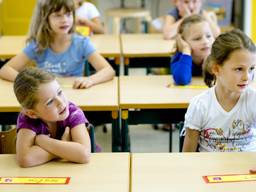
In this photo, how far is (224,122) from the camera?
83.7 inches

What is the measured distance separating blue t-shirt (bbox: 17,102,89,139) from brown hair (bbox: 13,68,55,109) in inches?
2.8

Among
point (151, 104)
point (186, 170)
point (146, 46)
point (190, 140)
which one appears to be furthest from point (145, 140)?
point (186, 170)

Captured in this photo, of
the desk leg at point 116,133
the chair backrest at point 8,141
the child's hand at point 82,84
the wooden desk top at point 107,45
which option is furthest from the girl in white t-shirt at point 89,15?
the chair backrest at point 8,141

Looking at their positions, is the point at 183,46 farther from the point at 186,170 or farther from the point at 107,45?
the point at 186,170

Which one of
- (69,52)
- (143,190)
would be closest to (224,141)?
(143,190)

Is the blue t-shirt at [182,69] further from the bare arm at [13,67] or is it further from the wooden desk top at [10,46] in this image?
the wooden desk top at [10,46]

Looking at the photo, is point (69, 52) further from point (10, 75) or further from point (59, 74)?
point (10, 75)

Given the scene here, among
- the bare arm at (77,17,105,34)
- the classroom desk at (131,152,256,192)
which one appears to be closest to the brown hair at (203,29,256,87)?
the classroom desk at (131,152,256,192)

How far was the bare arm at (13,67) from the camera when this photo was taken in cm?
305

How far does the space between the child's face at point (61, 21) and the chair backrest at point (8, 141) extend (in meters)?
0.99

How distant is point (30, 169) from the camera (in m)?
1.84

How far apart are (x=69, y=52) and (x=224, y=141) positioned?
52.5 inches

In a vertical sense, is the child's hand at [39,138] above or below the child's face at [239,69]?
below

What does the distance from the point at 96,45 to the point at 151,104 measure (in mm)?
1426
